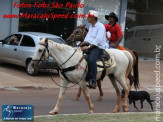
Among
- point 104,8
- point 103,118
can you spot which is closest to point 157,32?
point 104,8

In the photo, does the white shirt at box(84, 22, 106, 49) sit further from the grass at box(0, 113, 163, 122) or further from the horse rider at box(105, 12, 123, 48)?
the horse rider at box(105, 12, 123, 48)

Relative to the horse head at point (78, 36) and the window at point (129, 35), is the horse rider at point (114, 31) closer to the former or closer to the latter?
the horse head at point (78, 36)

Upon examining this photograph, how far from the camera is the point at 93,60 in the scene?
9.50 m

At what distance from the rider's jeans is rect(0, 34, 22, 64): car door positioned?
7.44m

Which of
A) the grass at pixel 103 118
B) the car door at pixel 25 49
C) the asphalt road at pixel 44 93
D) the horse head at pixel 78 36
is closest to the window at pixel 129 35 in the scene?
the asphalt road at pixel 44 93

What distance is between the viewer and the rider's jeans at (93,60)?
9.47 m

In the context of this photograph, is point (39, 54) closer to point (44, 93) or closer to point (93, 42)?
point (93, 42)

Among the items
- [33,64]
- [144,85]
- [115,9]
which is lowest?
[144,85]

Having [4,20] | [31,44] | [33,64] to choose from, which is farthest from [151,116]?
[4,20]

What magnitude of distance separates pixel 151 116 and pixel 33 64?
2.85 meters

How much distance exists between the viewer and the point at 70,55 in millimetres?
9430

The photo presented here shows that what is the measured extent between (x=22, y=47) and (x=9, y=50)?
880mm

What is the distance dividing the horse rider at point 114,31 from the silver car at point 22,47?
4418 millimetres

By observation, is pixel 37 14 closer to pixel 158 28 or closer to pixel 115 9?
pixel 115 9
